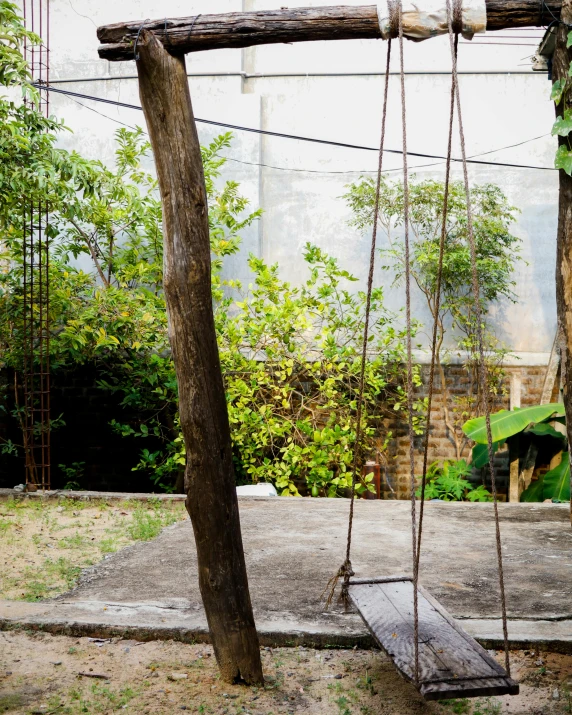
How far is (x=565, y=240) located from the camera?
3299mm

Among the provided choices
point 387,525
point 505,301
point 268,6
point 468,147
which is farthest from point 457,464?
point 268,6

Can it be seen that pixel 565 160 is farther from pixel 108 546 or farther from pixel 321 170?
pixel 321 170

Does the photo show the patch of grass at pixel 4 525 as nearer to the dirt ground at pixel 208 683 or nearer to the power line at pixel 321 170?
the dirt ground at pixel 208 683

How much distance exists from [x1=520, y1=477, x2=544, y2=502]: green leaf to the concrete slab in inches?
54.0

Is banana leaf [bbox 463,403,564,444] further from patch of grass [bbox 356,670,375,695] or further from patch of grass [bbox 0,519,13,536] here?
patch of grass [bbox 356,670,375,695]

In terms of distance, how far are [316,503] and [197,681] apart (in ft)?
15.5

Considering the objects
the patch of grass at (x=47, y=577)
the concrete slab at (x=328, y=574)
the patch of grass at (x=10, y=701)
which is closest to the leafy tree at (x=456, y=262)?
the concrete slab at (x=328, y=574)

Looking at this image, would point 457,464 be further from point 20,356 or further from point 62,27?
point 62,27

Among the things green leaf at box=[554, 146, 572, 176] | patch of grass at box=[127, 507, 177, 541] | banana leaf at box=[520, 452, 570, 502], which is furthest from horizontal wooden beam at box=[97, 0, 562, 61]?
banana leaf at box=[520, 452, 570, 502]

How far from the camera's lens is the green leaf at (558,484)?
8.76 m

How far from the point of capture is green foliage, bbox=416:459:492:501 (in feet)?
31.5

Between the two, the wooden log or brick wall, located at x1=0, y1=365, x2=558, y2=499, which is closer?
the wooden log

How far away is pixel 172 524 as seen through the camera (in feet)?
23.6

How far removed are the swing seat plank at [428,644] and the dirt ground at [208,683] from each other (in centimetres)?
34
